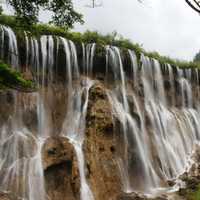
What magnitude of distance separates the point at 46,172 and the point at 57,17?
726 centimetres

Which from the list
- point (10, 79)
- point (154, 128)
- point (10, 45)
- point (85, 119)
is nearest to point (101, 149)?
point (85, 119)

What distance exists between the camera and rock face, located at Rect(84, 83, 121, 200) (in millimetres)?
13984

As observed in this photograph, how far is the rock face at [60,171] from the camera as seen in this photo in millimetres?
13195

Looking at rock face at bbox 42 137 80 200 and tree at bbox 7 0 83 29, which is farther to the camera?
rock face at bbox 42 137 80 200

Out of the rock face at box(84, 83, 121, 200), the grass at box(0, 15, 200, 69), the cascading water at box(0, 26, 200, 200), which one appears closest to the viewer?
the cascading water at box(0, 26, 200, 200)

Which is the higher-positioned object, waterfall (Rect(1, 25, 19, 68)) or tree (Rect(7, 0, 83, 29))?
waterfall (Rect(1, 25, 19, 68))

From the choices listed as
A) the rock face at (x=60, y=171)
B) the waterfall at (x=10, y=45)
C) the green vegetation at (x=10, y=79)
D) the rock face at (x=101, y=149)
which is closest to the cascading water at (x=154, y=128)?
the rock face at (x=101, y=149)

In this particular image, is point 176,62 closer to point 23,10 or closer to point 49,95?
point 49,95

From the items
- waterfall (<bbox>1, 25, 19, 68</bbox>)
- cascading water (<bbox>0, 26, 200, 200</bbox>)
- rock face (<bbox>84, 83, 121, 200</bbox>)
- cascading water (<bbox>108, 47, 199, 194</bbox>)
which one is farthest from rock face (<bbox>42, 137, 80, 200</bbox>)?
waterfall (<bbox>1, 25, 19, 68</bbox>)

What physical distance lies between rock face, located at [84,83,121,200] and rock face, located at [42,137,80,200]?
0.73 meters

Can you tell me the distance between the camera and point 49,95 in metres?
18.0

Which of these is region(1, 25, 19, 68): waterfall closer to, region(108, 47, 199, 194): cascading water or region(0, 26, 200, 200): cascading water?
region(0, 26, 200, 200): cascading water

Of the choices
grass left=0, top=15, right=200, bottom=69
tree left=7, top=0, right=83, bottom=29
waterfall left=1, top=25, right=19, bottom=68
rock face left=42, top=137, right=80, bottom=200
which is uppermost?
grass left=0, top=15, right=200, bottom=69

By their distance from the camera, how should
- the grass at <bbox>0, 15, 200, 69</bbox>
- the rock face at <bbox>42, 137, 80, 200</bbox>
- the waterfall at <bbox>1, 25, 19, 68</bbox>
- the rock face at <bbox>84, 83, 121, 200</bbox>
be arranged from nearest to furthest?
the rock face at <bbox>42, 137, 80, 200</bbox>, the rock face at <bbox>84, 83, 121, 200</bbox>, the waterfall at <bbox>1, 25, 19, 68</bbox>, the grass at <bbox>0, 15, 200, 69</bbox>
